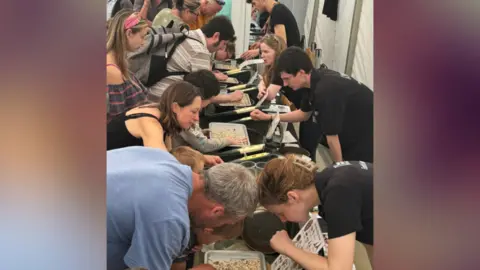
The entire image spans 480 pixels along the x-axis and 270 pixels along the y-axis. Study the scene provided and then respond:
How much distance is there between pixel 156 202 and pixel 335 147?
62 centimetres

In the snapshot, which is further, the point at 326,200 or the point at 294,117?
Answer: the point at 294,117

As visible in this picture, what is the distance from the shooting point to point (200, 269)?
120 centimetres

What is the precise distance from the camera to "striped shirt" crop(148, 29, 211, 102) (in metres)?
2.05

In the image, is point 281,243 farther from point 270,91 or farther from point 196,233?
point 270,91

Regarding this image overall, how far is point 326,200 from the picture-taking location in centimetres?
107

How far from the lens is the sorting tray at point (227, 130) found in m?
2.20

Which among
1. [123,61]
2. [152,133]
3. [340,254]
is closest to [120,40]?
[123,61]

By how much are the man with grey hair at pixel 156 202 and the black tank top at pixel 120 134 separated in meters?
0.11

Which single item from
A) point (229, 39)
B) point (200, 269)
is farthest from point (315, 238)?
point (229, 39)

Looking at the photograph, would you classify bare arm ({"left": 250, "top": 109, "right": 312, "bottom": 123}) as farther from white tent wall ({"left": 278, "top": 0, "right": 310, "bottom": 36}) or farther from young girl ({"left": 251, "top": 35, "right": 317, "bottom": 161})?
white tent wall ({"left": 278, "top": 0, "right": 310, "bottom": 36})
